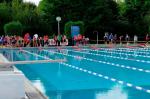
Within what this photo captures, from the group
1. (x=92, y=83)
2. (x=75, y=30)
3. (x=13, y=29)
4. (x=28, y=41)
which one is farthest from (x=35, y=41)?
(x=92, y=83)

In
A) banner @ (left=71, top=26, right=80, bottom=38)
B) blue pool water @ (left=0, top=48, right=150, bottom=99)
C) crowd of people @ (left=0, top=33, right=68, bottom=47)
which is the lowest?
blue pool water @ (left=0, top=48, right=150, bottom=99)

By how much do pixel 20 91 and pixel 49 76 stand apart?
6.51 m

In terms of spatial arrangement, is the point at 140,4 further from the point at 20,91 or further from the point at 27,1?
the point at 20,91

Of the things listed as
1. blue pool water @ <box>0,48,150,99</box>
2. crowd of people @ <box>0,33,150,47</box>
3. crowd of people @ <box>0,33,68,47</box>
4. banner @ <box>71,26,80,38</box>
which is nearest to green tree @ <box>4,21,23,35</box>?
crowd of people @ <box>0,33,150,47</box>

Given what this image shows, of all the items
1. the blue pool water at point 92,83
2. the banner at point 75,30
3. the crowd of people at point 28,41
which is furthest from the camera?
the banner at point 75,30

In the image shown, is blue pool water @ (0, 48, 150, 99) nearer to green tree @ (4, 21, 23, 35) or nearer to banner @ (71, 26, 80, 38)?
banner @ (71, 26, 80, 38)

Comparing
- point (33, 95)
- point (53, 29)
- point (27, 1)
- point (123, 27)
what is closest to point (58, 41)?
point (53, 29)

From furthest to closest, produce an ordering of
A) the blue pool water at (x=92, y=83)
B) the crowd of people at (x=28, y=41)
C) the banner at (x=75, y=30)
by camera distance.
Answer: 1. the banner at (x=75, y=30)
2. the crowd of people at (x=28, y=41)
3. the blue pool water at (x=92, y=83)

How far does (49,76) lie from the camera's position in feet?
46.5

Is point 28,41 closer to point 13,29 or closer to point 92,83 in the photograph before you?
point 13,29

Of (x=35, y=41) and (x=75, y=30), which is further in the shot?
(x=75, y=30)

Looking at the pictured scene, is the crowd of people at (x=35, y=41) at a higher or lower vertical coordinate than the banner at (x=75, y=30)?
A: lower

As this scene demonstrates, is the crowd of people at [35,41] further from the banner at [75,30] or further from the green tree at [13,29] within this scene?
the green tree at [13,29]

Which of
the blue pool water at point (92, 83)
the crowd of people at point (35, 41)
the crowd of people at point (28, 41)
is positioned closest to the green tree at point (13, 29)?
the crowd of people at point (35, 41)
